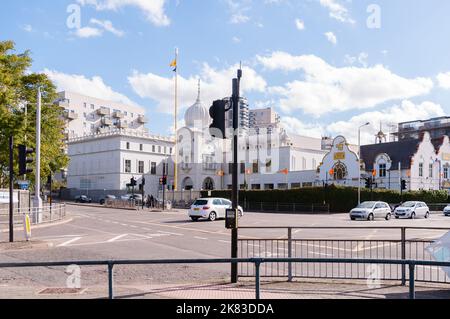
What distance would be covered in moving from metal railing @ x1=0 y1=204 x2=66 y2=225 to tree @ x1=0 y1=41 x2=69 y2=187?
15.1ft

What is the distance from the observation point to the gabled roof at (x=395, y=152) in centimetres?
6631

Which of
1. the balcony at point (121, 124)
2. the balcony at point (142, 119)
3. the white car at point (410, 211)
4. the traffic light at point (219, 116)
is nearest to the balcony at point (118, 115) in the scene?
the balcony at point (121, 124)

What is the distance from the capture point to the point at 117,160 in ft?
277

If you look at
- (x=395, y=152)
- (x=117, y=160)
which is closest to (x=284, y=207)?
(x=395, y=152)

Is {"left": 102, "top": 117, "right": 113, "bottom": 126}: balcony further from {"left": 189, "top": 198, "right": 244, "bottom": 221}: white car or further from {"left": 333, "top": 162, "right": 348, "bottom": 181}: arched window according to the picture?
{"left": 189, "top": 198, "right": 244, "bottom": 221}: white car

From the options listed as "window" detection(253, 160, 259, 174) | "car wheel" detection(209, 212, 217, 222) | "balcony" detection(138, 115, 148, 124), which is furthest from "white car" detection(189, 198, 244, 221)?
"balcony" detection(138, 115, 148, 124)

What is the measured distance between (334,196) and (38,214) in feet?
117

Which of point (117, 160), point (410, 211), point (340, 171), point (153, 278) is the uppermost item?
point (117, 160)

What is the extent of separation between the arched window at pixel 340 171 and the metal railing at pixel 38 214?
43817mm

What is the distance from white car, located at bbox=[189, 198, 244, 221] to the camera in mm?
31891

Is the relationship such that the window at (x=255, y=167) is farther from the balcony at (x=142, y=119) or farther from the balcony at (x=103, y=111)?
the balcony at (x=142, y=119)

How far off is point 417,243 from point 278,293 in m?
4.81

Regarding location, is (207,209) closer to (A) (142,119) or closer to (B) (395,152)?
(B) (395,152)
